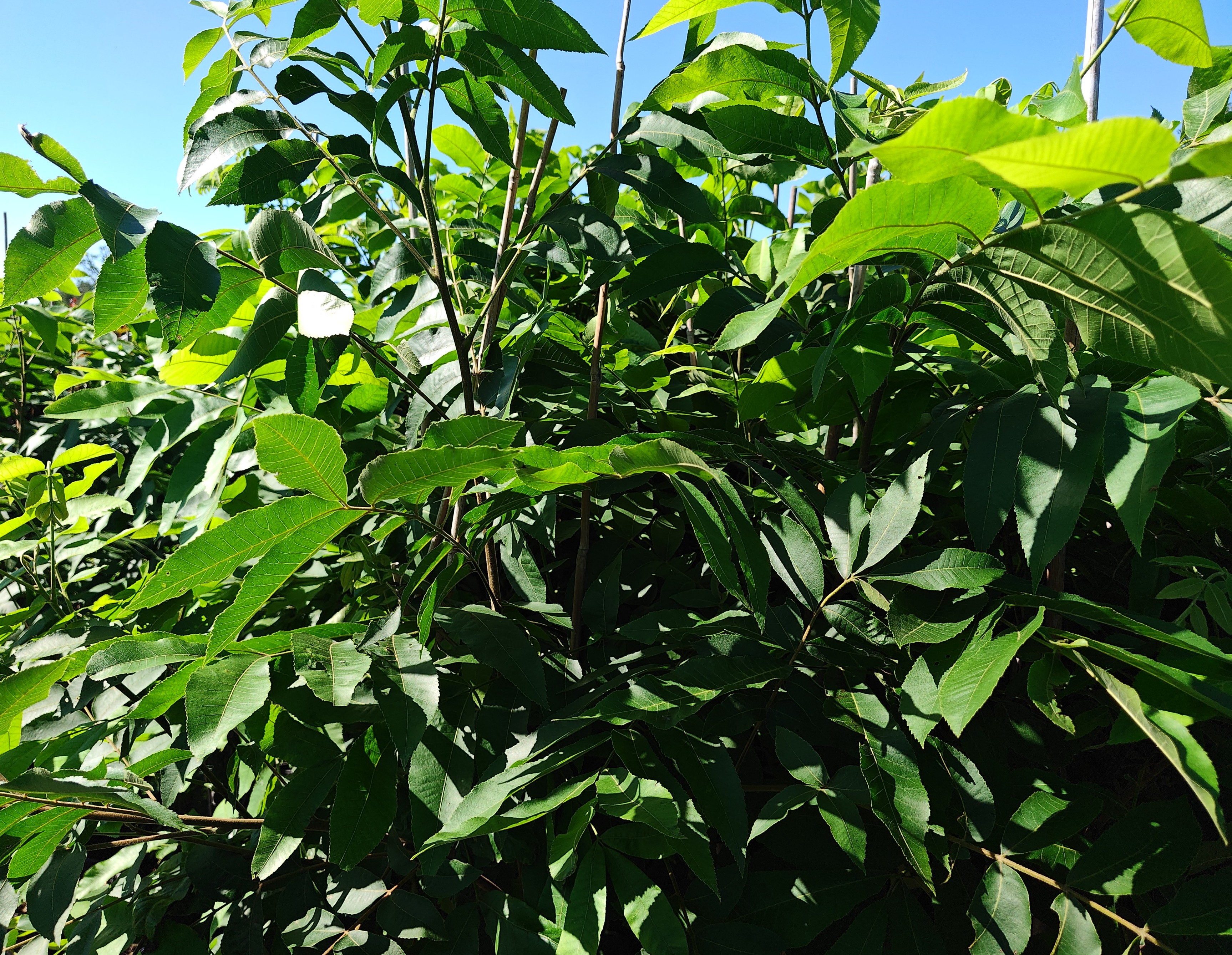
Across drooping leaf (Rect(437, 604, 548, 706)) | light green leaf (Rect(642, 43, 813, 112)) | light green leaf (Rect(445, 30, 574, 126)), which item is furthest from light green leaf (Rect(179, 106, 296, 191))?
drooping leaf (Rect(437, 604, 548, 706))

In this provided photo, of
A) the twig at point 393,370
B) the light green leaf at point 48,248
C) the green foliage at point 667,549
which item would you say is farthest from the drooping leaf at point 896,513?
the light green leaf at point 48,248

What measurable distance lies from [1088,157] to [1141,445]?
0.36 metres

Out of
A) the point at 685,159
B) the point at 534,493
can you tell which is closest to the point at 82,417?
the point at 534,493

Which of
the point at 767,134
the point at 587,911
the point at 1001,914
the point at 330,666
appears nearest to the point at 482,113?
the point at 767,134

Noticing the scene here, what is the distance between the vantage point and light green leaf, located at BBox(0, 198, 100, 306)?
2.66ft

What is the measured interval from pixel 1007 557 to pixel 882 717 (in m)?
0.34

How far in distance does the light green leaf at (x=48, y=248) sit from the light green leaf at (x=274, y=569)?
395 millimetres

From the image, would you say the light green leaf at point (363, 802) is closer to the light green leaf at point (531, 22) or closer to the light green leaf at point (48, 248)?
the light green leaf at point (48, 248)

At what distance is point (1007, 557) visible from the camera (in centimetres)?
96

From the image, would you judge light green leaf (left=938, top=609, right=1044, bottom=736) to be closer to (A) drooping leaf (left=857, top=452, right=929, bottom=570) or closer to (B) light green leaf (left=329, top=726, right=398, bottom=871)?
(A) drooping leaf (left=857, top=452, right=929, bottom=570)

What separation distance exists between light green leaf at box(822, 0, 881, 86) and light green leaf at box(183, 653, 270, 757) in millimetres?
846

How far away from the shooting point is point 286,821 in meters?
0.84

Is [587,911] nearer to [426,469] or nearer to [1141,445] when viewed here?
[426,469]

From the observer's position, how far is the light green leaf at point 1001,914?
716 mm
